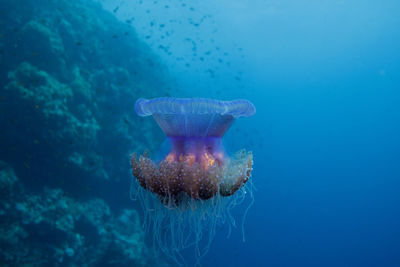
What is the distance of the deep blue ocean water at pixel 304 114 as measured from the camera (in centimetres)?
2739

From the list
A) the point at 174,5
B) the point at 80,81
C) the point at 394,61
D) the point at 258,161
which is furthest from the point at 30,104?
the point at 394,61

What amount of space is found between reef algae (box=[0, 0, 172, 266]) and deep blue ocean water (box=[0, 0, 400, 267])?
958 mm

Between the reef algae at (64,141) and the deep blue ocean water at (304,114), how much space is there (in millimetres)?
958

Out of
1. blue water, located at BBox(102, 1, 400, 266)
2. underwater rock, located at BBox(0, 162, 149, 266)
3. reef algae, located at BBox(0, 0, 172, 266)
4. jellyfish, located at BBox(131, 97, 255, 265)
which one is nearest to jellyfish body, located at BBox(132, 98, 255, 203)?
jellyfish, located at BBox(131, 97, 255, 265)

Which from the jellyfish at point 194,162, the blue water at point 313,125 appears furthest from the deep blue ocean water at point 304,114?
the jellyfish at point 194,162

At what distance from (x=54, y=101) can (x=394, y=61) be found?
49.0 meters

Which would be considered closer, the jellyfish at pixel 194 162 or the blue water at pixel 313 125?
the jellyfish at pixel 194 162

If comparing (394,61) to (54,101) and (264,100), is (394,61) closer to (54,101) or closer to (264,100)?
(264,100)

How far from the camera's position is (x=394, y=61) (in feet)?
136

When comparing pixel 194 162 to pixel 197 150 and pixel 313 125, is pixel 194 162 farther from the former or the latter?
pixel 313 125

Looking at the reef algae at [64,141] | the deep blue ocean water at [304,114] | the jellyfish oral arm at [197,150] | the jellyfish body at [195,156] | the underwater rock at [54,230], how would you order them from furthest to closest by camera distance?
the deep blue ocean water at [304,114] → the reef algae at [64,141] → the underwater rock at [54,230] → the jellyfish oral arm at [197,150] → the jellyfish body at [195,156]

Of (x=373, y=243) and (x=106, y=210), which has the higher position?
(x=373, y=243)

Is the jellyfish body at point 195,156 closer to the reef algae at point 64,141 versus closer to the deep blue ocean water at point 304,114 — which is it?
the reef algae at point 64,141

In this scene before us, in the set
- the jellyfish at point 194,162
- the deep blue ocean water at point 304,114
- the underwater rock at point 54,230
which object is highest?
the deep blue ocean water at point 304,114
